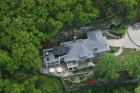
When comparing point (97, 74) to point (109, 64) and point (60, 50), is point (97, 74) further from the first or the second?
point (60, 50)

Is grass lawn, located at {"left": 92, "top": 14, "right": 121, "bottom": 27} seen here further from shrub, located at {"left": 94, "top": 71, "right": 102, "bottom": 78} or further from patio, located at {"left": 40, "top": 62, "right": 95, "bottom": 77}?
shrub, located at {"left": 94, "top": 71, "right": 102, "bottom": 78}

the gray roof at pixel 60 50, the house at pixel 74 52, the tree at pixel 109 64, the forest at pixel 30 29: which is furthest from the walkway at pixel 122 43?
the gray roof at pixel 60 50

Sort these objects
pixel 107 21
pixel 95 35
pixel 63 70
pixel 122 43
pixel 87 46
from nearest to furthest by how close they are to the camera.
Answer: pixel 63 70 < pixel 87 46 < pixel 95 35 < pixel 107 21 < pixel 122 43

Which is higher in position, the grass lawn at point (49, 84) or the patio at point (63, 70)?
the patio at point (63, 70)

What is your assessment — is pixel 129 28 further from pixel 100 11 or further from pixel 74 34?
pixel 74 34

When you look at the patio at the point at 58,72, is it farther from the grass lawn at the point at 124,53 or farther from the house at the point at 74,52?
the grass lawn at the point at 124,53

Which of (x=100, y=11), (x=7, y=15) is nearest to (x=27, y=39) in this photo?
(x=7, y=15)

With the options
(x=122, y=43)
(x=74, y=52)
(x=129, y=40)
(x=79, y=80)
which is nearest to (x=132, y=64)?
(x=122, y=43)
